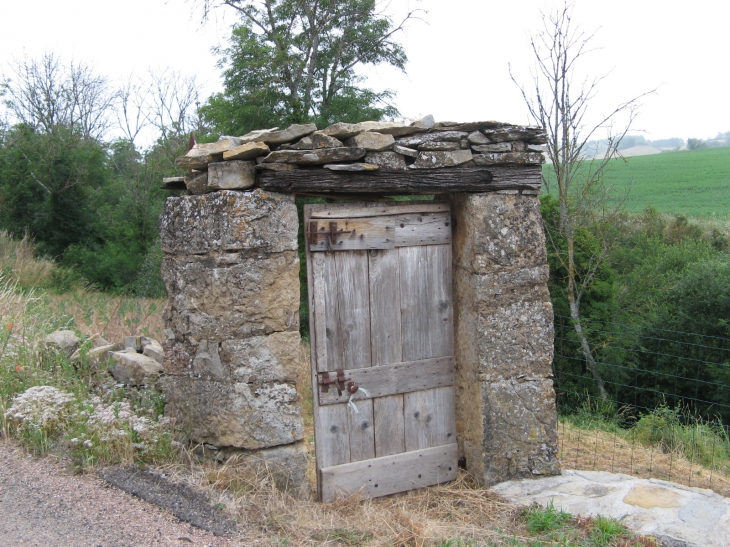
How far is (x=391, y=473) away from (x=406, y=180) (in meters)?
2.08

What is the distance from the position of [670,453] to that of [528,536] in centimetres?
242

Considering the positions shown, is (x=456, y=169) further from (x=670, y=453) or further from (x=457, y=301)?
(x=670, y=453)

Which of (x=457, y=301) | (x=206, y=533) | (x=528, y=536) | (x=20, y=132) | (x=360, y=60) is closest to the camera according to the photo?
(x=206, y=533)

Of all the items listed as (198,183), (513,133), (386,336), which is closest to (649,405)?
(386,336)

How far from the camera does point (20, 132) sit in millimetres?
15477

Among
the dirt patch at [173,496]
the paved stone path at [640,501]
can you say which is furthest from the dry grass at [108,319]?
the paved stone path at [640,501]

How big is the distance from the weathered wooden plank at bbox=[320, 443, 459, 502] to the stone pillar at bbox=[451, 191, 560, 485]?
0.19 meters

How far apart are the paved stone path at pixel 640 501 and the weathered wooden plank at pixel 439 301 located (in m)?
1.09

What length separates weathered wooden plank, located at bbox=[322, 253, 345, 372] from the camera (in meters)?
4.17

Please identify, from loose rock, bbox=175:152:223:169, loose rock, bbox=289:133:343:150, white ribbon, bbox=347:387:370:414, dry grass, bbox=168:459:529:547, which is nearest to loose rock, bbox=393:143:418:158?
loose rock, bbox=289:133:343:150

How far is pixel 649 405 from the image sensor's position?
839cm

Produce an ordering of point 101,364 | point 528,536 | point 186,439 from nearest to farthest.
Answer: point 528,536
point 186,439
point 101,364

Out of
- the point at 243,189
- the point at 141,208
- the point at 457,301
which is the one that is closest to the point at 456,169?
the point at 457,301

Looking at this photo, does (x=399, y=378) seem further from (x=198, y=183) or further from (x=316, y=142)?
(x=198, y=183)
